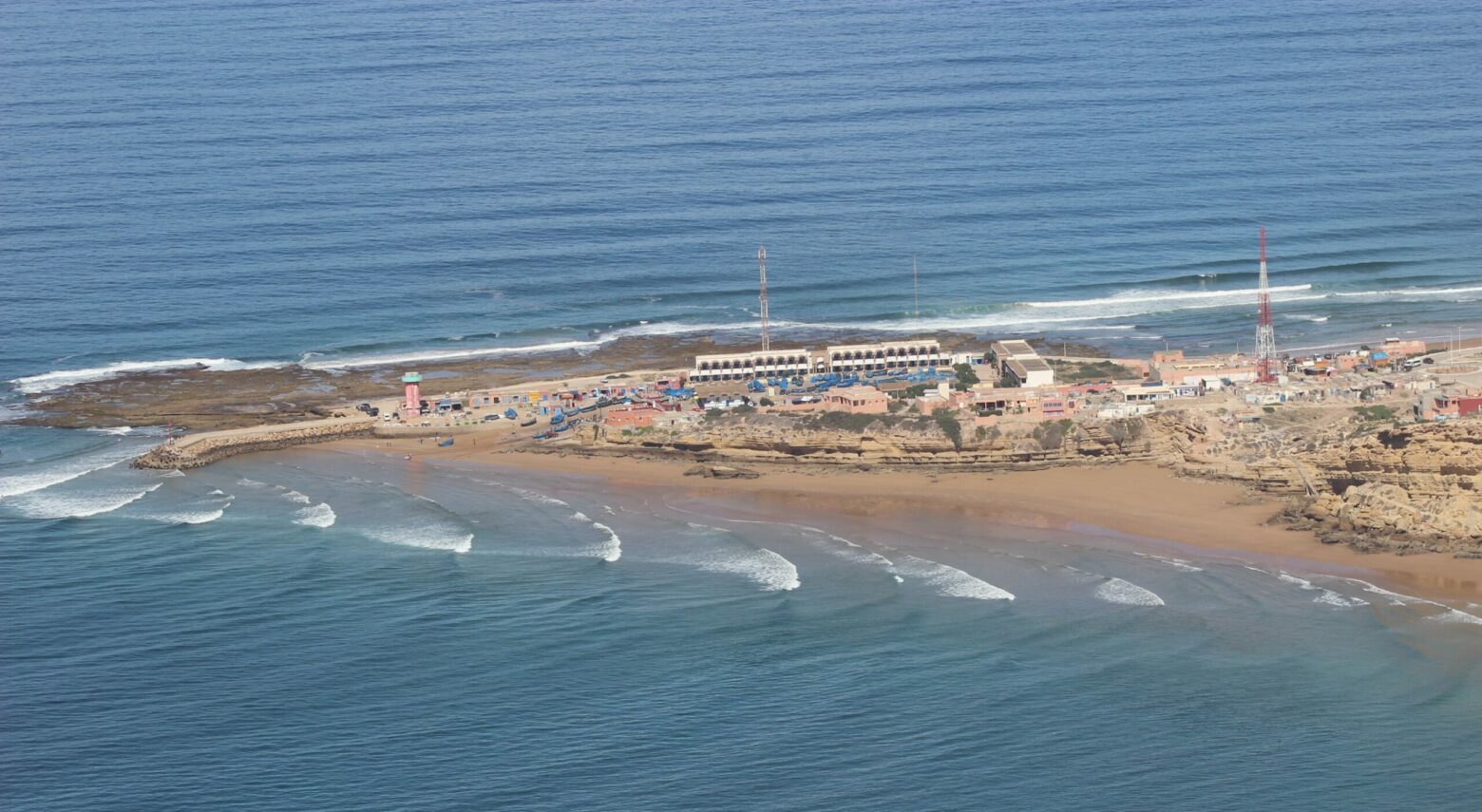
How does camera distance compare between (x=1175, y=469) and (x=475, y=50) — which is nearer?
(x=1175, y=469)

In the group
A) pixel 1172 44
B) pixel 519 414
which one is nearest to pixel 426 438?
pixel 519 414

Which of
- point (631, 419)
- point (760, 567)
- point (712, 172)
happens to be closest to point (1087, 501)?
point (760, 567)

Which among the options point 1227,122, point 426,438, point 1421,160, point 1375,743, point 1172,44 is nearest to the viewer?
point 1375,743

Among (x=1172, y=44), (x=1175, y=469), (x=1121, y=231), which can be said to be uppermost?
(x=1172, y=44)

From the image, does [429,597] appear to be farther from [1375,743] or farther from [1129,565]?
[1375,743]

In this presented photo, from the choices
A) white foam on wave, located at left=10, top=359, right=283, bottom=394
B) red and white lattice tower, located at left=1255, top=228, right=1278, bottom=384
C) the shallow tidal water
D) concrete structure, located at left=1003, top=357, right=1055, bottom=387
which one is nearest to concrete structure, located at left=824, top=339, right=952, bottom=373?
concrete structure, located at left=1003, top=357, right=1055, bottom=387

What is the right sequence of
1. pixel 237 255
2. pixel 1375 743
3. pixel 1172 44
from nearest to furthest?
pixel 1375 743
pixel 237 255
pixel 1172 44

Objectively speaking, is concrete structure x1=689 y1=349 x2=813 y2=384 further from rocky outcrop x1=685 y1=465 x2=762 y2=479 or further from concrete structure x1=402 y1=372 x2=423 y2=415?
rocky outcrop x1=685 y1=465 x2=762 y2=479

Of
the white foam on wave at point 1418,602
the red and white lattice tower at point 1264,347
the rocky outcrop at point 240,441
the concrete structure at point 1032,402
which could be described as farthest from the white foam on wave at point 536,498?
the red and white lattice tower at point 1264,347
